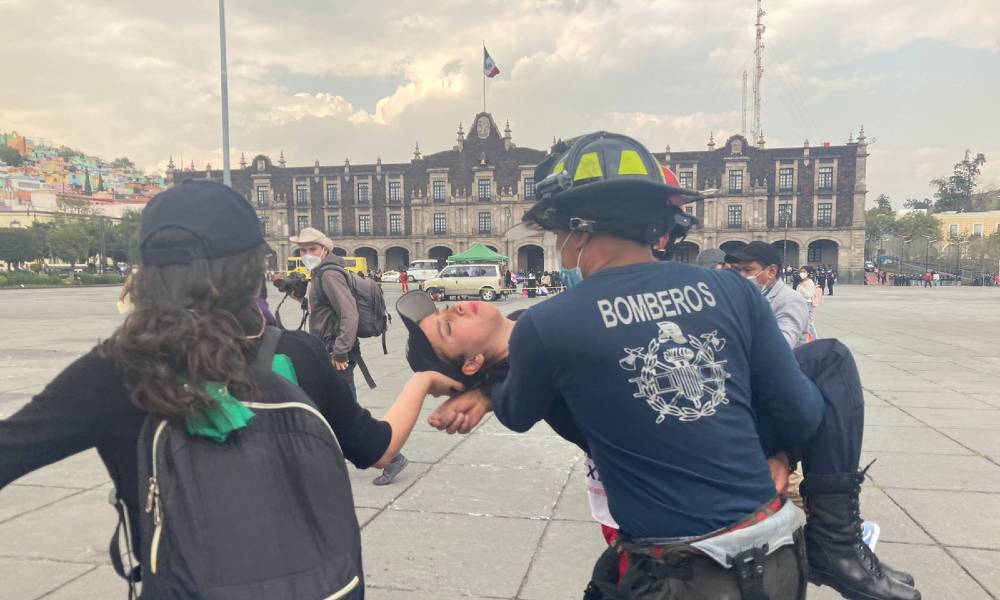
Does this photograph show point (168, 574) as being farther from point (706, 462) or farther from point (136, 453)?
point (706, 462)

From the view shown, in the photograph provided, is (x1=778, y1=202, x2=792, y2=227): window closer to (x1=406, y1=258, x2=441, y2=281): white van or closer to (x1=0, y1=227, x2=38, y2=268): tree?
(x1=406, y1=258, x2=441, y2=281): white van

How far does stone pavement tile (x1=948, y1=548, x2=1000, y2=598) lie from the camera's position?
2926mm

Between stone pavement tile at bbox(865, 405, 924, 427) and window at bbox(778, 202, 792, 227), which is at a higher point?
window at bbox(778, 202, 792, 227)

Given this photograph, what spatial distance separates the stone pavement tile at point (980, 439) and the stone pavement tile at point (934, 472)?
0.25m

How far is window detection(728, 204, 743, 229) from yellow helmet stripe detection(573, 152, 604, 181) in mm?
55824

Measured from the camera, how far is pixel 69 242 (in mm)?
63000

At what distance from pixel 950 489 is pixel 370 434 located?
166 inches

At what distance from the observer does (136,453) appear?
1.30 metres

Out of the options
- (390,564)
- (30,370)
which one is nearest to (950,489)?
(390,564)

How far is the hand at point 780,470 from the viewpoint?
4.77ft

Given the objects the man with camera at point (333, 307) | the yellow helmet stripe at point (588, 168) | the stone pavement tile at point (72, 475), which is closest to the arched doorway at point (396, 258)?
the man with camera at point (333, 307)

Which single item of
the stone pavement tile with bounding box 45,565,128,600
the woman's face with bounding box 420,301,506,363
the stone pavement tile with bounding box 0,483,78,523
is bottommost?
the stone pavement tile with bounding box 0,483,78,523

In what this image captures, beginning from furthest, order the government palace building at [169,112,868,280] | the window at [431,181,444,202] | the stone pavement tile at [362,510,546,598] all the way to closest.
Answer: the window at [431,181,444,202]
the government palace building at [169,112,868,280]
the stone pavement tile at [362,510,546,598]

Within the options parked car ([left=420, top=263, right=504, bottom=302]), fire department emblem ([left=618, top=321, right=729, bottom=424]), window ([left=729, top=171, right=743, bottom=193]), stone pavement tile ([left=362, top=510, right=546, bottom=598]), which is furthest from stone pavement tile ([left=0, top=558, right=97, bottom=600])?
window ([left=729, top=171, right=743, bottom=193])
